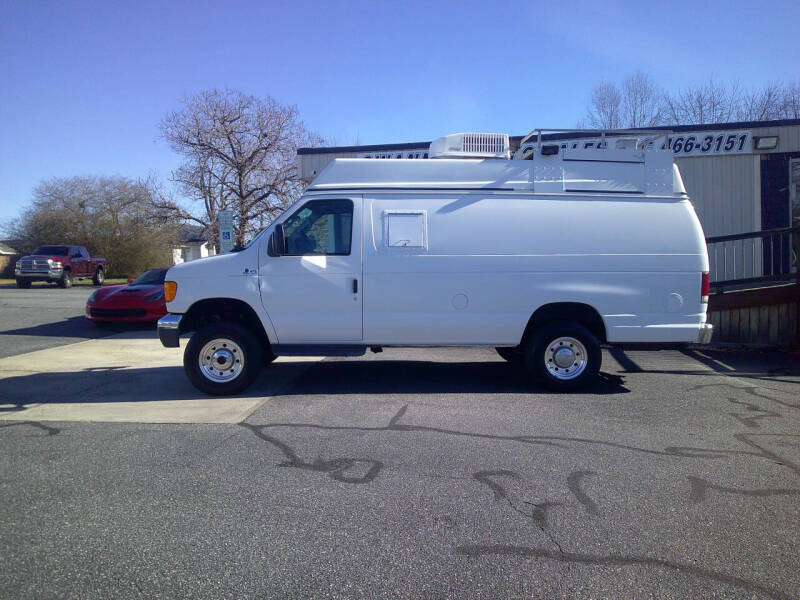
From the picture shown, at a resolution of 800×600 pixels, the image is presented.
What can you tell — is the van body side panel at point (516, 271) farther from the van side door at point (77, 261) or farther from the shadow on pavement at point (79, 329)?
the van side door at point (77, 261)

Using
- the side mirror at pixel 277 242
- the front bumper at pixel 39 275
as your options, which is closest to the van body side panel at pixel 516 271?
the side mirror at pixel 277 242

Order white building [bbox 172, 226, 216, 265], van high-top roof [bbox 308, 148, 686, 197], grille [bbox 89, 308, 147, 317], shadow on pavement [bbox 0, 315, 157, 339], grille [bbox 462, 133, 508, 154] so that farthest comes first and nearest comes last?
white building [bbox 172, 226, 216, 265], grille [bbox 89, 308, 147, 317], shadow on pavement [bbox 0, 315, 157, 339], grille [bbox 462, 133, 508, 154], van high-top roof [bbox 308, 148, 686, 197]

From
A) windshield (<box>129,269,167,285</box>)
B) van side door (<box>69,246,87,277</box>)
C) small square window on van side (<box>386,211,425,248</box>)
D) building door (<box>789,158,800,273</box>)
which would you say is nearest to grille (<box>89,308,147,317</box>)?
windshield (<box>129,269,167,285</box>)

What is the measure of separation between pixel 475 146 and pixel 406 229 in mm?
1576

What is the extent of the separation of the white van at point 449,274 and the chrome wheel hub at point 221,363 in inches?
0.5

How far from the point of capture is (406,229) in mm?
7387

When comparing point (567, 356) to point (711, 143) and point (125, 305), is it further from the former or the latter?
point (125, 305)

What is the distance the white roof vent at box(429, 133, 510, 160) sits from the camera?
26.0 feet

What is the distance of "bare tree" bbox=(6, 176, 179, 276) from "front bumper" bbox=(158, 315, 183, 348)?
32.3m

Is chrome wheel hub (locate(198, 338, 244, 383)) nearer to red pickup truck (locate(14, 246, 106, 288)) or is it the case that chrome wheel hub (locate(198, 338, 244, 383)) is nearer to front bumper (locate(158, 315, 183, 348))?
front bumper (locate(158, 315, 183, 348))

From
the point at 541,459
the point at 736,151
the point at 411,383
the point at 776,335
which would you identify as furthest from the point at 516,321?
the point at 736,151

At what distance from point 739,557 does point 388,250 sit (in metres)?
4.87

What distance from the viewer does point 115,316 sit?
13.3 m

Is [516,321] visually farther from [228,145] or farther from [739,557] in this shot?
[228,145]
